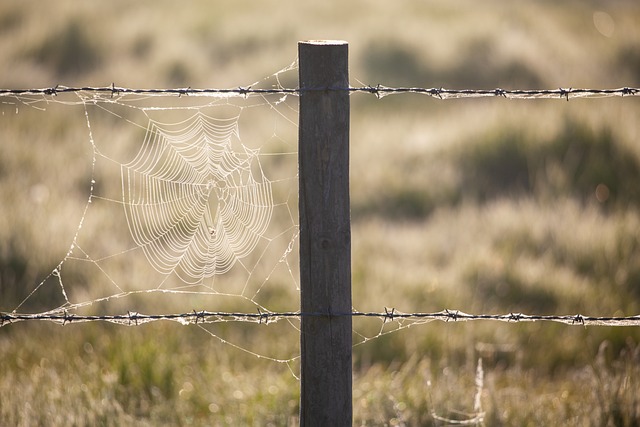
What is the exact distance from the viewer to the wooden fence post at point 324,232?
8.68 ft

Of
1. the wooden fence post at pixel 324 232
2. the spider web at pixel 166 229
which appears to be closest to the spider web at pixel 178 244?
the spider web at pixel 166 229

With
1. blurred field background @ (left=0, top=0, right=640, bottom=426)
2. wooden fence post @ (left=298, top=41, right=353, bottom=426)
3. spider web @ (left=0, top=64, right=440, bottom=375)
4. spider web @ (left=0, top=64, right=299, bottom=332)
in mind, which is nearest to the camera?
wooden fence post @ (left=298, top=41, right=353, bottom=426)

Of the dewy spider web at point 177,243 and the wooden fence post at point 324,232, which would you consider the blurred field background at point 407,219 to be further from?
the wooden fence post at point 324,232

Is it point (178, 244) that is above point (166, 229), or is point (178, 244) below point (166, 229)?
below

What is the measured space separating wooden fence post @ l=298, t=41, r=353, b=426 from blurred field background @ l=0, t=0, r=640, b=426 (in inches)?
35.3

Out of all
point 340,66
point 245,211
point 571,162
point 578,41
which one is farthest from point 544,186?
point 578,41

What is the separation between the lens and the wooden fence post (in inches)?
104

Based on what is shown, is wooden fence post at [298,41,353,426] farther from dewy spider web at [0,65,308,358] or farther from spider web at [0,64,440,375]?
dewy spider web at [0,65,308,358]

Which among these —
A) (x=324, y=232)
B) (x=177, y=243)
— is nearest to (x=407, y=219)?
(x=177, y=243)

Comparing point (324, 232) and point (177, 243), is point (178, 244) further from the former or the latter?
point (324, 232)

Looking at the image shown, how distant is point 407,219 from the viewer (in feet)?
24.4

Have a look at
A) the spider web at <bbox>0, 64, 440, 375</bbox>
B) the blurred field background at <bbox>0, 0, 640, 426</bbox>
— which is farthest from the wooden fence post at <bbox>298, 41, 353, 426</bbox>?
the spider web at <bbox>0, 64, 440, 375</bbox>

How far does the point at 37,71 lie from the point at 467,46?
6458mm

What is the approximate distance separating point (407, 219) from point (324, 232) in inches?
189
